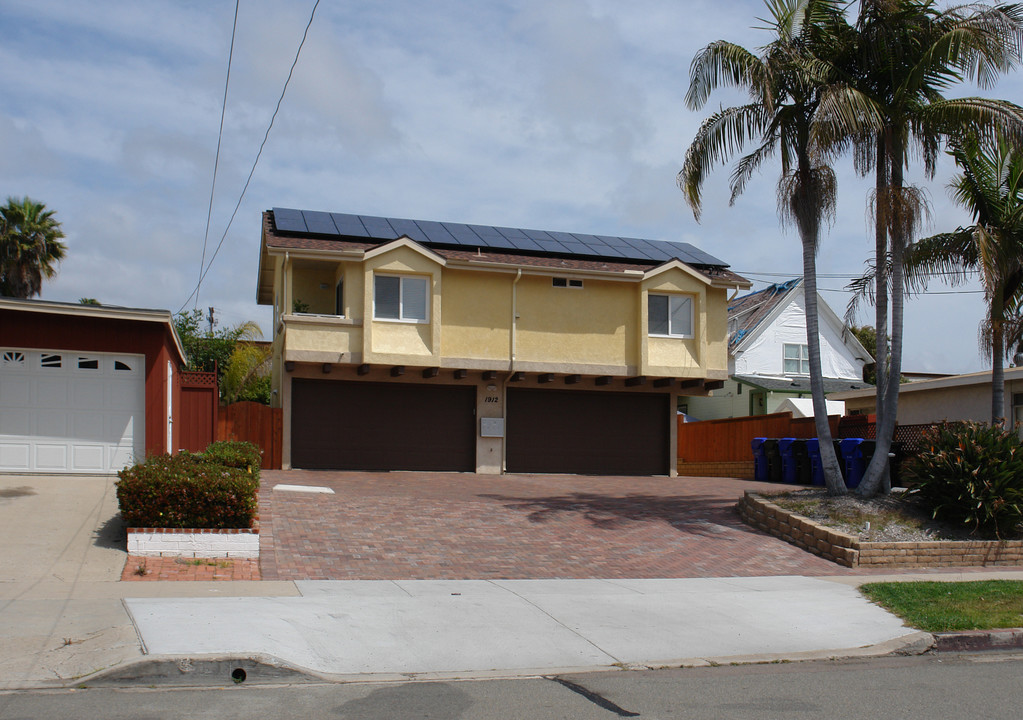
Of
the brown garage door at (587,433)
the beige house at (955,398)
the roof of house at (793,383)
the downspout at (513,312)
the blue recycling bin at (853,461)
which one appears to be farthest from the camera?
the roof of house at (793,383)

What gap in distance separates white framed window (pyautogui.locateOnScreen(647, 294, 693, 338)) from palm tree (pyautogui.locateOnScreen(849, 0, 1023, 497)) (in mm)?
9178

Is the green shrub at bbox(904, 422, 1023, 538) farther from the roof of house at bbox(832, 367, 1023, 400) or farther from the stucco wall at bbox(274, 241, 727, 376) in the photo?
the stucco wall at bbox(274, 241, 727, 376)

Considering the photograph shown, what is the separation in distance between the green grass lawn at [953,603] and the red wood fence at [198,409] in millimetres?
16264

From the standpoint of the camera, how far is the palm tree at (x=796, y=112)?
636 inches

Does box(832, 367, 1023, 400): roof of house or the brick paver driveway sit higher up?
box(832, 367, 1023, 400): roof of house

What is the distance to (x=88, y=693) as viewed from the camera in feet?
21.7

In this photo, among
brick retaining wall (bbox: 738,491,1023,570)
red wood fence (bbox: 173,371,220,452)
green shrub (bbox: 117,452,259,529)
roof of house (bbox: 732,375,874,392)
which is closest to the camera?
green shrub (bbox: 117,452,259,529)

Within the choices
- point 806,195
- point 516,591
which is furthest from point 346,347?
point 516,591

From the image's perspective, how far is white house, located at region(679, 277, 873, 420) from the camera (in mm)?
36156

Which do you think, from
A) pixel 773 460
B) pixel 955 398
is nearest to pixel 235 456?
pixel 773 460

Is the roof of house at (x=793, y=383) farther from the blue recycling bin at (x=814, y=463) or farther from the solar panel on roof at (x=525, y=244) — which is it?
the solar panel on roof at (x=525, y=244)

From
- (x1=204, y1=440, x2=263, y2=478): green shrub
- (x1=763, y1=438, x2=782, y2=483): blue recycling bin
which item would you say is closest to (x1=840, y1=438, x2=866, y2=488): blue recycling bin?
(x1=763, y1=438, x2=782, y2=483): blue recycling bin

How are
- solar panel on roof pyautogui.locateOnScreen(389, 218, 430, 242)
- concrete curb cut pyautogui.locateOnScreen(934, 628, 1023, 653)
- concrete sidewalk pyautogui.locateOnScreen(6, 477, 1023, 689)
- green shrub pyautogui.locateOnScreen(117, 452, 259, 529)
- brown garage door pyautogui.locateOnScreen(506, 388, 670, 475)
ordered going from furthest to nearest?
brown garage door pyautogui.locateOnScreen(506, 388, 670, 475), solar panel on roof pyautogui.locateOnScreen(389, 218, 430, 242), green shrub pyautogui.locateOnScreen(117, 452, 259, 529), concrete curb cut pyautogui.locateOnScreen(934, 628, 1023, 653), concrete sidewalk pyautogui.locateOnScreen(6, 477, 1023, 689)

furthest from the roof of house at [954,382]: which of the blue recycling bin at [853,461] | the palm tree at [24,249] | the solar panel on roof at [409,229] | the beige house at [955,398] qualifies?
the palm tree at [24,249]
